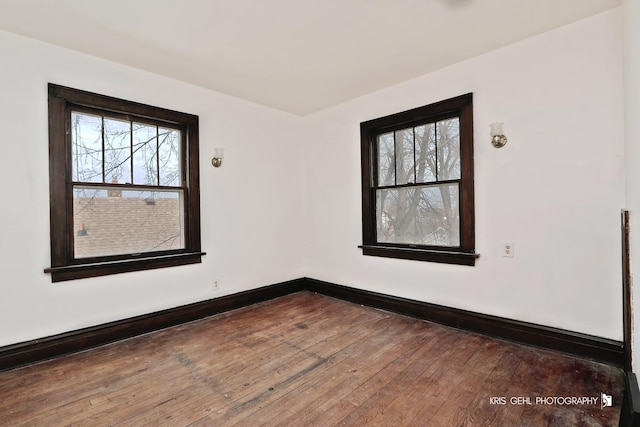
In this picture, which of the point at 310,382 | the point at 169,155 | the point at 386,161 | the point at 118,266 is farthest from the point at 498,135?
the point at 118,266

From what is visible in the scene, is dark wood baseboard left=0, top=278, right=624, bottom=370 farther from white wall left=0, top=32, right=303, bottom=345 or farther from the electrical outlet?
the electrical outlet

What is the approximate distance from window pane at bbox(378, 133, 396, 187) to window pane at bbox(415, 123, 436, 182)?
1.12ft

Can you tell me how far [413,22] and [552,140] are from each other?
151cm

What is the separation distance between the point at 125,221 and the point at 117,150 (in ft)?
2.34

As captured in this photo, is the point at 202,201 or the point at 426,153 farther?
the point at 202,201

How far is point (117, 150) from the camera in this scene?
120 inches

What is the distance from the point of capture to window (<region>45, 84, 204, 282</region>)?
269cm

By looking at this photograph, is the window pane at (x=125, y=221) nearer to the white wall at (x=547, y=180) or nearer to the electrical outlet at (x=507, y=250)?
the white wall at (x=547, y=180)

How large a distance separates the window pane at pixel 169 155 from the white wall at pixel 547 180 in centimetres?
270

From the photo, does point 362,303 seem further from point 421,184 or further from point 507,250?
point 507,250

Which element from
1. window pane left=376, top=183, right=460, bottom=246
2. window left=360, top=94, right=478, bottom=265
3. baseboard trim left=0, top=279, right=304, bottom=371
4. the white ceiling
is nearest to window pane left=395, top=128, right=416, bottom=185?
window left=360, top=94, right=478, bottom=265

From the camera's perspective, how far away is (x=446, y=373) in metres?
2.28

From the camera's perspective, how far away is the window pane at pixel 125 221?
2859 mm


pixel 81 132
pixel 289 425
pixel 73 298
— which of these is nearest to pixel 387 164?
pixel 289 425
